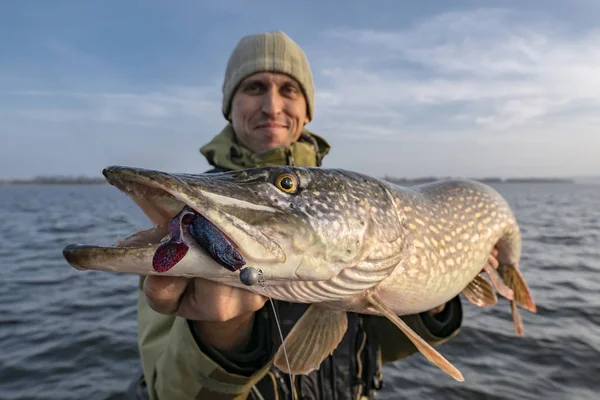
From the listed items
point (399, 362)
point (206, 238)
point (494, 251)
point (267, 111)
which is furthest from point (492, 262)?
point (399, 362)

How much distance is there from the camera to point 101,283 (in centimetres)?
658

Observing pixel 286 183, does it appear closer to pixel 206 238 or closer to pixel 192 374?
pixel 206 238

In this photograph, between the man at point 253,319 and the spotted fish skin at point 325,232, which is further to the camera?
the man at point 253,319

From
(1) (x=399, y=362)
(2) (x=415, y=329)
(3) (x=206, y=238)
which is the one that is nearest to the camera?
(3) (x=206, y=238)

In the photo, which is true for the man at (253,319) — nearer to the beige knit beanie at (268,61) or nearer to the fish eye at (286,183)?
the beige knit beanie at (268,61)

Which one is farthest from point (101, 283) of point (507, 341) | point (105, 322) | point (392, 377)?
point (507, 341)

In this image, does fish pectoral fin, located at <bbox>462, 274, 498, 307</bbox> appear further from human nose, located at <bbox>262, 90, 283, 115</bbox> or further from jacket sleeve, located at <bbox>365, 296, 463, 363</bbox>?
human nose, located at <bbox>262, 90, 283, 115</bbox>

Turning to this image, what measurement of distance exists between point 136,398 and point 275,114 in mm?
1722

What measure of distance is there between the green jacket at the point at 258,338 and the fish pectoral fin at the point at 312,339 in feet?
0.34

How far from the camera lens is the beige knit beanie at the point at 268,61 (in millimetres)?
2525

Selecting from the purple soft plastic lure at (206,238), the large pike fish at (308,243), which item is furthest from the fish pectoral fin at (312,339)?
the purple soft plastic lure at (206,238)

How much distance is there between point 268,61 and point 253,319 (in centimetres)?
160

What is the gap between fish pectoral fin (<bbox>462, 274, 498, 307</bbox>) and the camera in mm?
2281

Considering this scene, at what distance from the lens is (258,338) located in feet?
5.59
